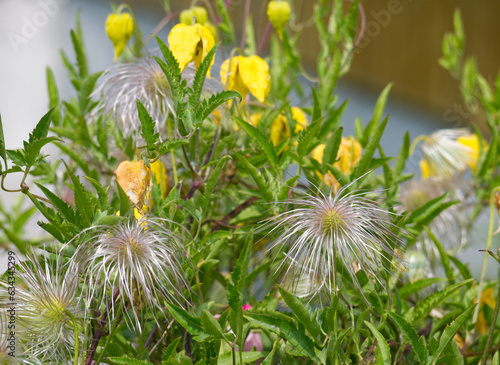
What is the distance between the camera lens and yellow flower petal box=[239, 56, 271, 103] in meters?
0.65

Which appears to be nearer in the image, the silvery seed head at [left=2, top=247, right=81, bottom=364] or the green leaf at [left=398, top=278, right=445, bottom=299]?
the silvery seed head at [left=2, top=247, right=81, bottom=364]

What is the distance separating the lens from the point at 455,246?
1018mm

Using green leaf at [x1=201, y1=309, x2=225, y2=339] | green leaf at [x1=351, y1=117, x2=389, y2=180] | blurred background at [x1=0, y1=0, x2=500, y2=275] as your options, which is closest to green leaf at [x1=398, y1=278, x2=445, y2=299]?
green leaf at [x1=351, y1=117, x2=389, y2=180]

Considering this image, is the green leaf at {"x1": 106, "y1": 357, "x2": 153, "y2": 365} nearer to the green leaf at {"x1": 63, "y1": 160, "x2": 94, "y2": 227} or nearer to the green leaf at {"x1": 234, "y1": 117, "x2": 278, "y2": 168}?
the green leaf at {"x1": 63, "y1": 160, "x2": 94, "y2": 227}

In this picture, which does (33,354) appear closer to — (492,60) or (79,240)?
(79,240)

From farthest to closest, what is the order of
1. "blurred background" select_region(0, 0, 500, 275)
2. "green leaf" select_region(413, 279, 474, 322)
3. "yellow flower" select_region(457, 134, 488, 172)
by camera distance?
"blurred background" select_region(0, 0, 500, 275), "yellow flower" select_region(457, 134, 488, 172), "green leaf" select_region(413, 279, 474, 322)

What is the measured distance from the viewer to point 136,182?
0.54 m

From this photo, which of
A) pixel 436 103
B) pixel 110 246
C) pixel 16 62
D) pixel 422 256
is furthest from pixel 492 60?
pixel 110 246

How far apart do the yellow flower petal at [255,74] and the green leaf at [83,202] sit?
0.25 metres

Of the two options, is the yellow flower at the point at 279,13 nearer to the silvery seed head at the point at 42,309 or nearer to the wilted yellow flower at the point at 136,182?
the wilted yellow flower at the point at 136,182

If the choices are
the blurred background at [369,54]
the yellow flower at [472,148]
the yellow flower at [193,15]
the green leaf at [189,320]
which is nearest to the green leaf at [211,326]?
the green leaf at [189,320]

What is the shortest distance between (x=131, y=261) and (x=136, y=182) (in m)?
0.09

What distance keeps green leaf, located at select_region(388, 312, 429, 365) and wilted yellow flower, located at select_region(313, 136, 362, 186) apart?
0.77ft

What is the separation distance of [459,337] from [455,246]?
0.39 meters
